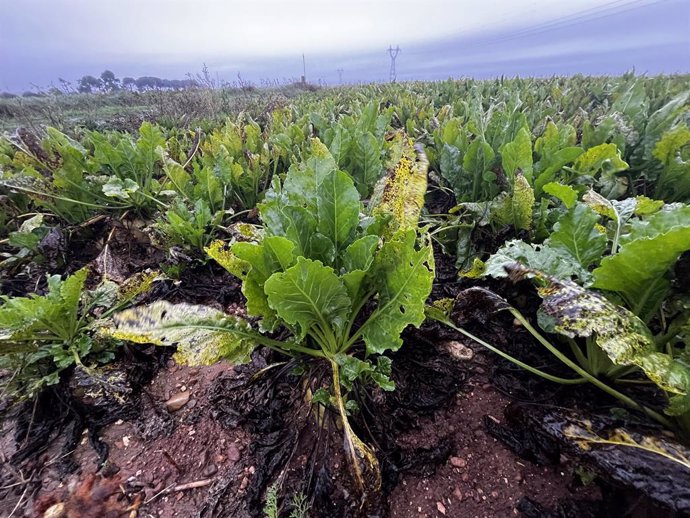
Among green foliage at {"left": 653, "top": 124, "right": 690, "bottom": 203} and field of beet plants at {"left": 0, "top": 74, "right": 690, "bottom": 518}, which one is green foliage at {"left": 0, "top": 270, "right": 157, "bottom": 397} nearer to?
field of beet plants at {"left": 0, "top": 74, "right": 690, "bottom": 518}

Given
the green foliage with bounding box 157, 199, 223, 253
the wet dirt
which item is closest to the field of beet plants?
the wet dirt

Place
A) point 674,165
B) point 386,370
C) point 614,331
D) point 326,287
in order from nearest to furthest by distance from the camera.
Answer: point 614,331, point 326,287, point 386,370, point 674,165

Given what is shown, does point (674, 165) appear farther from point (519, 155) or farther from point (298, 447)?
point (298, 447)

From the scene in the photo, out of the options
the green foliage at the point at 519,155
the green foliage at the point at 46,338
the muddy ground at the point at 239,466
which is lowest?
the muddy ground at the point at 239,466

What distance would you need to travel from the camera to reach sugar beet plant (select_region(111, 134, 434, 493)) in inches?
46.2

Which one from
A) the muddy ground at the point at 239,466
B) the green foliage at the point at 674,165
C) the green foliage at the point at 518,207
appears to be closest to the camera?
the muddy ground at the point at 239,466

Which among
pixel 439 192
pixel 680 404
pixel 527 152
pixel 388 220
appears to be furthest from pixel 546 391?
pixel 439 192

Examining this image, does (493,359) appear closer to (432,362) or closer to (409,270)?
(432,362)

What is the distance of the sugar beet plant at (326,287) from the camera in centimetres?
117

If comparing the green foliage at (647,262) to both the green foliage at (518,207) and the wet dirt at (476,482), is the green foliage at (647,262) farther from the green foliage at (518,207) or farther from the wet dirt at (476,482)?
the wet dirt at (476,482)

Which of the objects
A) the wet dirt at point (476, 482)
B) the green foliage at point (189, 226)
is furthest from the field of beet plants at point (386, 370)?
the green foliage at point (189, 226)

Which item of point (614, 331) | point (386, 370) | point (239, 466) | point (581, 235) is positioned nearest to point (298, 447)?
point (239, 466)

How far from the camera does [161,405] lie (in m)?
1.69

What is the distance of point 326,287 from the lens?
1209 millimetres
